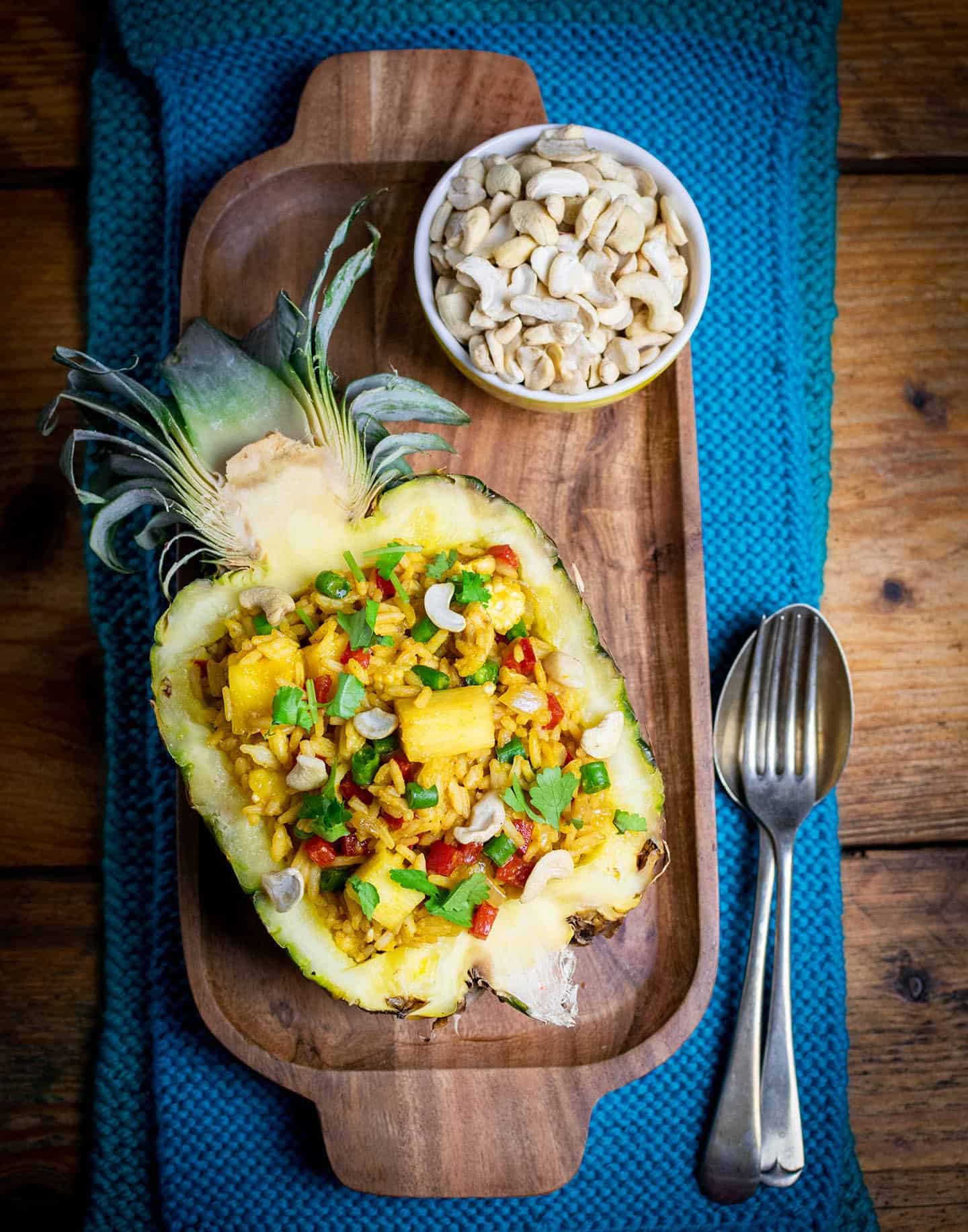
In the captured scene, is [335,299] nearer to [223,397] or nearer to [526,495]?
[223,397]

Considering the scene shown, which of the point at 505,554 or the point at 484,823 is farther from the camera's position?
the point at 505,554

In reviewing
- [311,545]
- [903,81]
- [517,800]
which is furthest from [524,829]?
[903,81]

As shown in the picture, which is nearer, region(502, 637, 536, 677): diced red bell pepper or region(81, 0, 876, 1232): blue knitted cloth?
region(502, 637, 536, 677): diced red bell pepper

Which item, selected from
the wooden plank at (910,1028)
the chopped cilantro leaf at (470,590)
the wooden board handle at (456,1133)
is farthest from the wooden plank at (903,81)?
the wooden board handle at (456,1133)

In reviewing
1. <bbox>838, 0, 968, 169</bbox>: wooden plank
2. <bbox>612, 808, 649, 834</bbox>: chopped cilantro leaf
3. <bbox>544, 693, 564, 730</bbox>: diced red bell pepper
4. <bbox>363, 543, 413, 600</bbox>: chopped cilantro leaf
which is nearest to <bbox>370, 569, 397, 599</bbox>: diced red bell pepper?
<bbox>363, 543, 413, 600</bbox>: chopped cilantro leaf

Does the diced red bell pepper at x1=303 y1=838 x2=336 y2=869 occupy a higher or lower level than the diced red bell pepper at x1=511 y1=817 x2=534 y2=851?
lower

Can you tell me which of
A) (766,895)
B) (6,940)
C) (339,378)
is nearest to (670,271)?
(339,378)

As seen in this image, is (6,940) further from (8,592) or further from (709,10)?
(709,10)

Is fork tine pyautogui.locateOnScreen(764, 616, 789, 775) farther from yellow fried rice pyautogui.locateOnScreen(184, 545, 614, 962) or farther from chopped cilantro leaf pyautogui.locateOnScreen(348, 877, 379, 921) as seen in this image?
chopped cilantro leaf pyautogui.locateOnScreen(348, 877, 379, 921)
